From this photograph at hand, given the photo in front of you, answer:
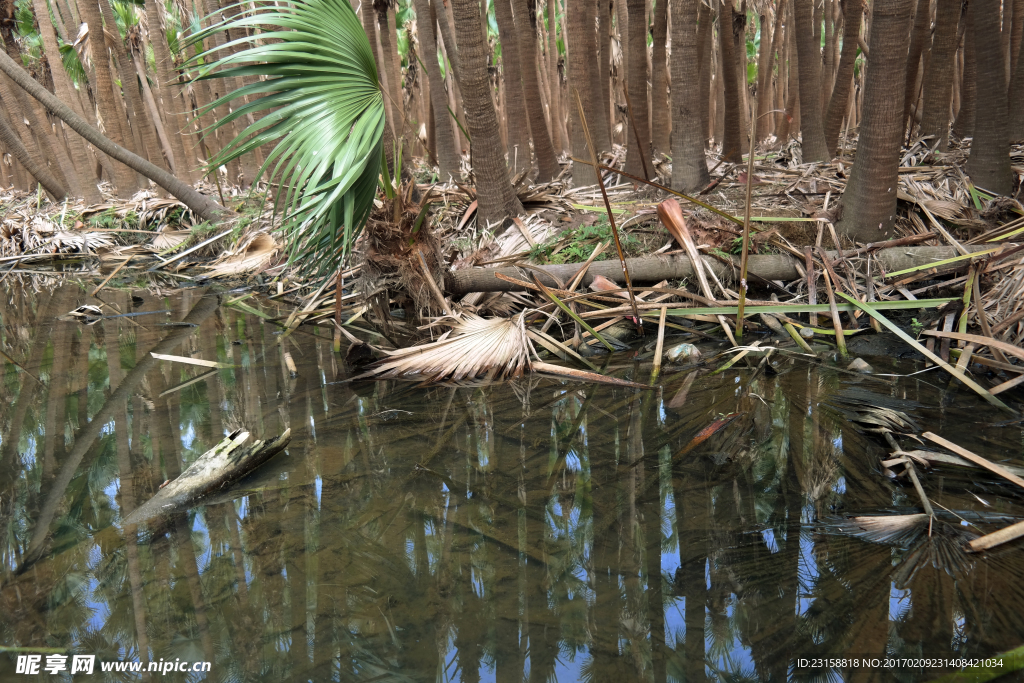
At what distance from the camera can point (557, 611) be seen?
79.1 inches

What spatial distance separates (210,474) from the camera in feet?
9.29

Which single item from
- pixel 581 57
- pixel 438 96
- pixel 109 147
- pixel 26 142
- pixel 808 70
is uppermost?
pixel 26 142

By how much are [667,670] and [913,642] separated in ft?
2.28

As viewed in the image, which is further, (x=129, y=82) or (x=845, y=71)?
(x=129, y=82)

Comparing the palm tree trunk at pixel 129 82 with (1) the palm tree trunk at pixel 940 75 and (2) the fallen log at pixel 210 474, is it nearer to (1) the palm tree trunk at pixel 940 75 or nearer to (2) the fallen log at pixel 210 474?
(2) the fallen log at pixel 210 474

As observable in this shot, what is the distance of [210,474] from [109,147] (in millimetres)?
Answer: 6642

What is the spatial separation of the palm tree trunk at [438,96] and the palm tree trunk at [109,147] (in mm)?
3330

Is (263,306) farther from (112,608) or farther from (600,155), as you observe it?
(112,608)

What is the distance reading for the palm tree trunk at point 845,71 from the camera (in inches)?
267

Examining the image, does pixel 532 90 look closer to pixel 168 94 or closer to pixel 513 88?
pixel 513 88

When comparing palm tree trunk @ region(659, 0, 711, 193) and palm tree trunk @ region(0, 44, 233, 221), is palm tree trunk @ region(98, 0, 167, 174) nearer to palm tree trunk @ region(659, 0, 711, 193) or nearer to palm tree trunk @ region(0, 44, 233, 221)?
palm tree trunk @ region(0, 44, 233, 221)

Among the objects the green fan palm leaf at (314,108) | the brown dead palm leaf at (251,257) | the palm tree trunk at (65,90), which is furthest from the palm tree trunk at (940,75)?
the palm tree trunk at (65,90)

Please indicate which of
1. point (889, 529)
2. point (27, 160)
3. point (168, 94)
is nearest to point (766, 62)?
point (168, 94)

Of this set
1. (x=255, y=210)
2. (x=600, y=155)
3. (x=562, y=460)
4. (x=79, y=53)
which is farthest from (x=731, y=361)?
(x=79, y=53)
